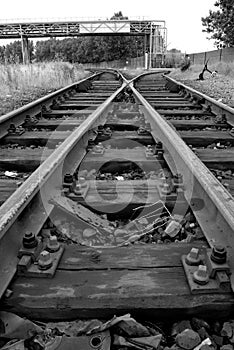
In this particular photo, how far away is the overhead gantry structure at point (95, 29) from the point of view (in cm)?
4319

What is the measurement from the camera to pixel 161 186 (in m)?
2.43

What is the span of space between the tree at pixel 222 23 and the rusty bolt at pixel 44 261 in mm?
32951

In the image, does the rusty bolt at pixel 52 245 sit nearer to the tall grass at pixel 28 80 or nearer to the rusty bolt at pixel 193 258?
the rusty bolt at pixel 193 258

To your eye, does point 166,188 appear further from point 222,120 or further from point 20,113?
point 20,113

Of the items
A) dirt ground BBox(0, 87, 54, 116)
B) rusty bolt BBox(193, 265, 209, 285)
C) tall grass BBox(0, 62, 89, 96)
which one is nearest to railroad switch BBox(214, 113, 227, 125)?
dirt ground BBox(0, 87, 54, 116)

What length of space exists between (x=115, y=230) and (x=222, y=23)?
33.8 metres

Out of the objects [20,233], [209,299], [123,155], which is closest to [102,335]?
[209,299]

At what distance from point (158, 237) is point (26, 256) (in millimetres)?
746

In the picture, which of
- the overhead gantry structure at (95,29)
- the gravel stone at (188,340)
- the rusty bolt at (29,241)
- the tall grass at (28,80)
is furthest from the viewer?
the overhead gantry structure at (95,29)

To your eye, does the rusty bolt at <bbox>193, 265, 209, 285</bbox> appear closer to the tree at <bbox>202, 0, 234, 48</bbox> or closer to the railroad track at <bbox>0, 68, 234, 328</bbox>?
the railroad track at <bbox>0, 68, 234, 328</bbox>

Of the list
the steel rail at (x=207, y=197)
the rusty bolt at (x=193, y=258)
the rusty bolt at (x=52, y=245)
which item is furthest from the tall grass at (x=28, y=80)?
the rusty bolt at (x=193, y=258)

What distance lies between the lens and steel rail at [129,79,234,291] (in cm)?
169

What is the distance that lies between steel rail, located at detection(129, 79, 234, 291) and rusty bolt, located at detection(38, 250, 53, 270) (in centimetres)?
76

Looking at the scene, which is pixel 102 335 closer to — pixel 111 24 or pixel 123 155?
pixel 123 155
